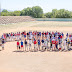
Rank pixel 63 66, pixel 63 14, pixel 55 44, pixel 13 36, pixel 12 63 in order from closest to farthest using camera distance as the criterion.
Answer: pixel 63 66
pixel 12 63
pixel 55 44
pixel 13 36
pixel 63 14

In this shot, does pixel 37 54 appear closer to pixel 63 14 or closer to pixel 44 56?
pixel 44 56

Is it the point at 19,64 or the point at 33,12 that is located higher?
the point at 33,12

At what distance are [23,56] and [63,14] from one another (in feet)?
345

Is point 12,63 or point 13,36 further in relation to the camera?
point 13,36

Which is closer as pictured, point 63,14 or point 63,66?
point 63,66

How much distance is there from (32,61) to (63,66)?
2811mm

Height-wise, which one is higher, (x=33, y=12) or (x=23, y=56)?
(x=33, y=12)

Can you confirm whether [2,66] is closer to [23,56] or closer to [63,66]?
[23,56]

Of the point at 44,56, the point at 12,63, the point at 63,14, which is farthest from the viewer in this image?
the point at 63,14

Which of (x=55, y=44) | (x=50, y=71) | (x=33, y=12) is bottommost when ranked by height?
(x=50, y=71)

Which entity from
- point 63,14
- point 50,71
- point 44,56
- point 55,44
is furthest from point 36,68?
point 63,14

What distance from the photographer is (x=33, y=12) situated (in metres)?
123

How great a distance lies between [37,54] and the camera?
1557 centimetres

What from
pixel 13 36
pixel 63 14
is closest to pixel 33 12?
pixel 63 14
